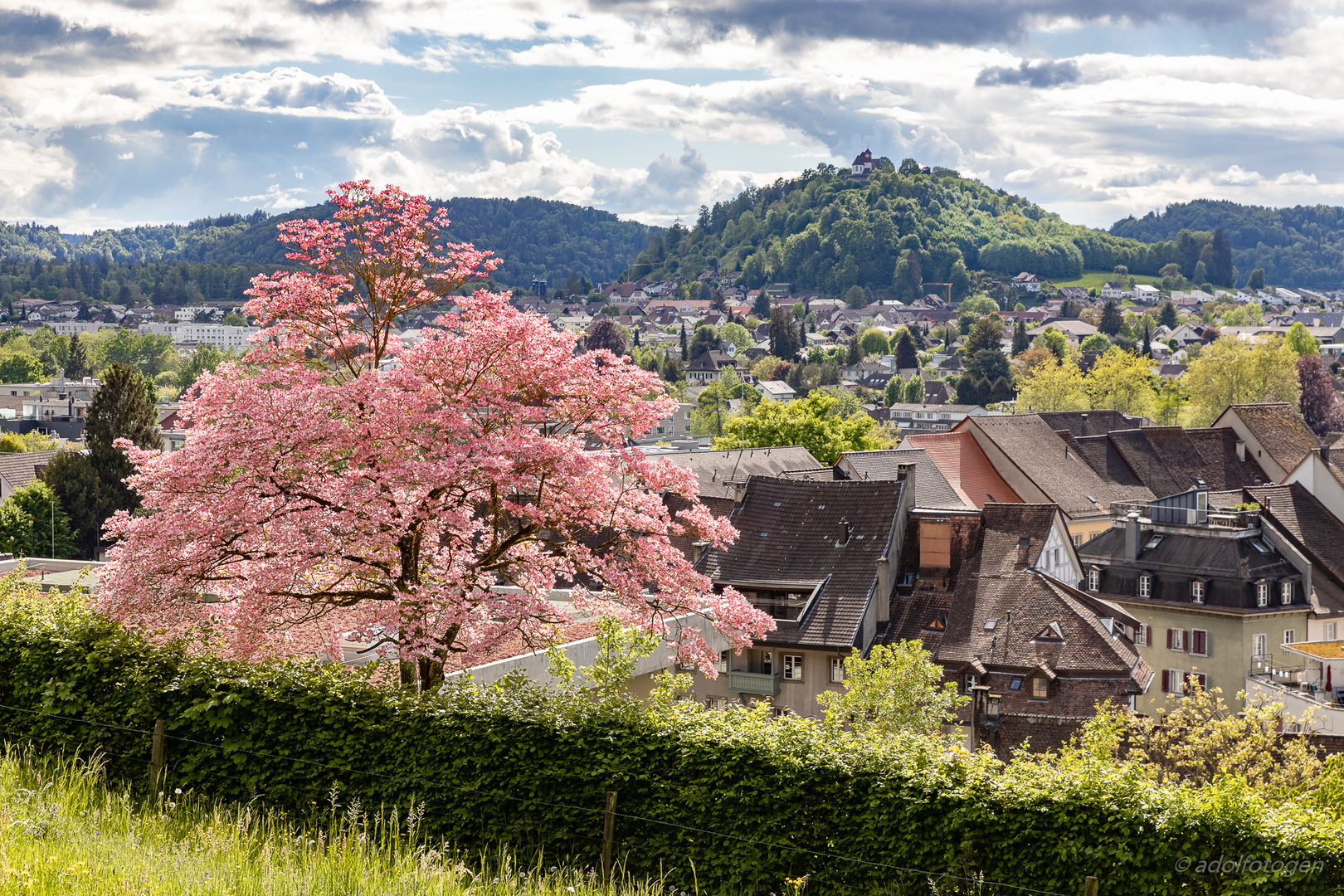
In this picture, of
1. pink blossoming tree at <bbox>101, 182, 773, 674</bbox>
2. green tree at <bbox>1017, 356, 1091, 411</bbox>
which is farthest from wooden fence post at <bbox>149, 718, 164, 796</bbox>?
green tree at <bbox>1017, 356, 1091, 411</bbox>

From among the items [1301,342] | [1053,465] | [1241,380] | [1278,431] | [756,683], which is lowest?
[756,683]

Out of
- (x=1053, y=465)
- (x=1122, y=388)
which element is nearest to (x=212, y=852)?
(x=1053, y=465)

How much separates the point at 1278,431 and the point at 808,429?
79.8 feet

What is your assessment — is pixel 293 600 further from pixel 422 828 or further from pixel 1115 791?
pixel 1115 791

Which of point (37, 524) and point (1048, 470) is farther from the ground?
point (1048, 470)

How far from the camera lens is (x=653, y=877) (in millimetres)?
11023

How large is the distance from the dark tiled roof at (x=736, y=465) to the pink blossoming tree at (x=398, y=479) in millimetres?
33932

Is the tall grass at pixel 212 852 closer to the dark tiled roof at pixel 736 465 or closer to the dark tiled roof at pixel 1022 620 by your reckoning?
the dark tiled roof at pixel 1022 620

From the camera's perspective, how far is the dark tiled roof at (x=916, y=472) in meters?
51.2

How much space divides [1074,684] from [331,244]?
83.5ft

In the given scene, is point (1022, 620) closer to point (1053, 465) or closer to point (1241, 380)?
point (1053, 465)

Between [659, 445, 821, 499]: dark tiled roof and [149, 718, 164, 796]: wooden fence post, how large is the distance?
36295 mm

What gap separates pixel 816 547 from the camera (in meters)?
39.1

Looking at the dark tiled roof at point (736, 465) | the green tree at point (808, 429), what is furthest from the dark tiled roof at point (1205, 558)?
the green tree at point (808, 429)
